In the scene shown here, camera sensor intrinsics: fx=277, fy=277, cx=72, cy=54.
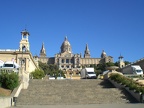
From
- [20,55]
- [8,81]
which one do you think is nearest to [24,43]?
[20,55]

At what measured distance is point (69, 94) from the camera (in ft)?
89.8

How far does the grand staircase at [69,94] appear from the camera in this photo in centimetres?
2503

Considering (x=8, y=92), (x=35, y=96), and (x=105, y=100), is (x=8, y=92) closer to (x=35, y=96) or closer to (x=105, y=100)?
(x=35, y=96)

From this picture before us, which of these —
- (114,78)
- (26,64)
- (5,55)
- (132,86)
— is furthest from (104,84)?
(5,55)

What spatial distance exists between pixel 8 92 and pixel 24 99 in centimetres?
173

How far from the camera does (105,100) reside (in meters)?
25.6

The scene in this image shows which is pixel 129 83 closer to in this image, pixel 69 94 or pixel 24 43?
pixel 69 94

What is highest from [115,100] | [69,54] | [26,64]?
[69,54]

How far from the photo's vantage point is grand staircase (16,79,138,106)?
82.1ft

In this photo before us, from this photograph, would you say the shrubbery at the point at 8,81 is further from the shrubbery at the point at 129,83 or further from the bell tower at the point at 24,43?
the bell tower at the point at 24,43

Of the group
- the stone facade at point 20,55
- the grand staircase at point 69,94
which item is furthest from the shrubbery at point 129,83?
the stone facade at point 20,55

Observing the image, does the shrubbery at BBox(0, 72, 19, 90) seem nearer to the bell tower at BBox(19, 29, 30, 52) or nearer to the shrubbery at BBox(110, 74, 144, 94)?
the shrubbery at BBox(110, 74, 144, 94)

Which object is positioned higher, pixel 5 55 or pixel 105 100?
pixel 5 55

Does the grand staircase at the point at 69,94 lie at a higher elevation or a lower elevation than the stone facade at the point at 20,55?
lower
